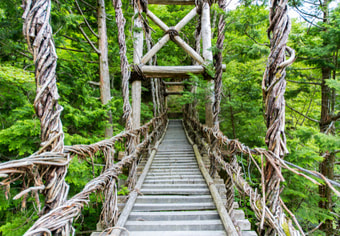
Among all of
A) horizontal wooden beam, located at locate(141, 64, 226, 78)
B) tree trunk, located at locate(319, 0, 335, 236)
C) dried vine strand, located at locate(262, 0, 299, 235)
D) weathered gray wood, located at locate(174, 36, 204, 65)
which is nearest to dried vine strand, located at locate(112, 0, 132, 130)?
dried vine strand, located at locate(262, 0, 299, 235)

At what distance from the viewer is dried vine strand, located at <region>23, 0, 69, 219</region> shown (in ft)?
2.86

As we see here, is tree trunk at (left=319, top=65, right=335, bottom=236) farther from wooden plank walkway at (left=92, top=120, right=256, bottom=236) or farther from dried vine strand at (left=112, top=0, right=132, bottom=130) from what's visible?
dried vine strand at (left=112, top=0, right=132, bottom=130)

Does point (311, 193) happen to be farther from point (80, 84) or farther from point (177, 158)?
point (80, 84)

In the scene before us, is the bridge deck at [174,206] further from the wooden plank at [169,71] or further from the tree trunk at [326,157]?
the tree trunk at [326,157]

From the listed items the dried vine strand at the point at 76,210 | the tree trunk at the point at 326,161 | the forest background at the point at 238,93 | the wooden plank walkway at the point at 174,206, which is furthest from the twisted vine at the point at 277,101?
the tree trunk at the point at 326,161

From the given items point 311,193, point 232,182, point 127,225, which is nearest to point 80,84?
point 127,225

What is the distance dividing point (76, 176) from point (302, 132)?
13.6 feet

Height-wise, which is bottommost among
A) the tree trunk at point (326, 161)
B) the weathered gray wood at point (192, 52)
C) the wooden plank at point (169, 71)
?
the tree trunk at point (326, 161)

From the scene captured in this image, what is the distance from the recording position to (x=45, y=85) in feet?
2.89

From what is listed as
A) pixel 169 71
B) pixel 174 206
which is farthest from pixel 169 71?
pixel 174 206

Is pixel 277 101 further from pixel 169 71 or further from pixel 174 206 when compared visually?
pixel 169 71

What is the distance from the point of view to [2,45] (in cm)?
348

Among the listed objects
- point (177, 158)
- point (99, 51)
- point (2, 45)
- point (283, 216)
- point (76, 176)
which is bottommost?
point (177, 158)

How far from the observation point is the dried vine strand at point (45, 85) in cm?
87
